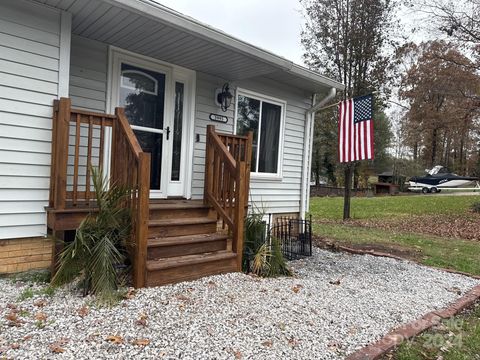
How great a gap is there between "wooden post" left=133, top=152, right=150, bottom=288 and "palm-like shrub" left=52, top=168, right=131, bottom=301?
170 mm

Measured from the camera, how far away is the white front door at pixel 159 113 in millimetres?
4852

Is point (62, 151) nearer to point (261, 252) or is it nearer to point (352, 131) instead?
point (261, 252)

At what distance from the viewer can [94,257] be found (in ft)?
10.5

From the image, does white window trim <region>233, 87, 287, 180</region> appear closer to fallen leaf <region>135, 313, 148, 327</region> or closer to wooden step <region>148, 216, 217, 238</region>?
wooden step <region>148, 216, 217, 238</region>

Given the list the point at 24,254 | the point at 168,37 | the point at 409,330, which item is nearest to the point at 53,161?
the point at 24,254

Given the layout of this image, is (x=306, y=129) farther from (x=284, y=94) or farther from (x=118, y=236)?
(x=118, y=236)

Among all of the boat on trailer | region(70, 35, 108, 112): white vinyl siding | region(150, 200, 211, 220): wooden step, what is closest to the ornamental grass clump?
region(150, 200, 211, 220): wooden step

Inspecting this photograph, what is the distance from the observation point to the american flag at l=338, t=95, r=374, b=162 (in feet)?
18.4

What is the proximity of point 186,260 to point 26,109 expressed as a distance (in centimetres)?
222

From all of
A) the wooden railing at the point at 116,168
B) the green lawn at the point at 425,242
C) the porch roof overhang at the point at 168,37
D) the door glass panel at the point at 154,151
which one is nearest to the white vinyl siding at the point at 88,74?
the porch roof overhang at the point at 168,37

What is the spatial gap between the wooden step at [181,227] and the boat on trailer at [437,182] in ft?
81.4

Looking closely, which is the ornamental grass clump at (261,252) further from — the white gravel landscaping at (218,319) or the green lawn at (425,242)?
the green lawn at (425,242)

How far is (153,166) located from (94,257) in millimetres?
2103

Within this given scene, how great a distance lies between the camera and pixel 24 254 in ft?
12.3
